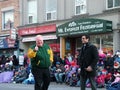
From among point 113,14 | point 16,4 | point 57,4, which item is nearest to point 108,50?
point 113,14

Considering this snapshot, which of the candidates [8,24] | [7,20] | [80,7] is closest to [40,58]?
[80,7]

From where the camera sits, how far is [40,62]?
10.6m

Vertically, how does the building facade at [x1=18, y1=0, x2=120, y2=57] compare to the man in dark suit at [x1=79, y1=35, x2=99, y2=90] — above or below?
above

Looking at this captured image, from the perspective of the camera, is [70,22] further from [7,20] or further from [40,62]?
[40,62]

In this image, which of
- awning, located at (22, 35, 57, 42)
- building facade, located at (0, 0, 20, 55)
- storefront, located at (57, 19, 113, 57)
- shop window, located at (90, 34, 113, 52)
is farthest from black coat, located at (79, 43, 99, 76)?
building facade, located at (0, 0, 20, 55)

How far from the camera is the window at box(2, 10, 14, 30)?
3159cm

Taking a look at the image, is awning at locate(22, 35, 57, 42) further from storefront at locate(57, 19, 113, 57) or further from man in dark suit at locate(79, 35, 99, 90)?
man in dark suit at locate(79, 35, 99, 90)

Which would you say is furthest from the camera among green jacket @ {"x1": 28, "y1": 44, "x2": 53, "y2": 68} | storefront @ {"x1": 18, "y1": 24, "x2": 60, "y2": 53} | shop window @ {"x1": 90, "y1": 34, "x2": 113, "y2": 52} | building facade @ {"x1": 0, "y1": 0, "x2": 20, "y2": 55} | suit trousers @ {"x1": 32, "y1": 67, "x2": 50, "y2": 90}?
building facade @ {"x1": 0, "y1": 0, "x2": 20, "y2": 55}

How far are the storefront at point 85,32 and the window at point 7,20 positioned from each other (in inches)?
260

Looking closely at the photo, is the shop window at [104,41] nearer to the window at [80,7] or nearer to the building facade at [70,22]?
the building facade at [70,22]

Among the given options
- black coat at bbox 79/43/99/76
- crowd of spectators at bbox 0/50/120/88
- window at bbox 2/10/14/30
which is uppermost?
window at bbox 2/10/14/30

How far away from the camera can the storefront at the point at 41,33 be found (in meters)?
27.0

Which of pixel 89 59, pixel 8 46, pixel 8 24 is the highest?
pixel 8 24

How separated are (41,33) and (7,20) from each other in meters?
5.07
